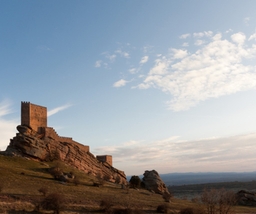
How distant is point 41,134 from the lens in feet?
203

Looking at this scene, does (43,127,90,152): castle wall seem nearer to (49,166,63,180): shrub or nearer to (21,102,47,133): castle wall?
(21,102,47,133): castle wall

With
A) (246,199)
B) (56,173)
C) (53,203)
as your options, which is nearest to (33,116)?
(56,173)

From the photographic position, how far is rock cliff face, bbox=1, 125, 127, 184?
55.0 m

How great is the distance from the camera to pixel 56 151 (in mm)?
58500

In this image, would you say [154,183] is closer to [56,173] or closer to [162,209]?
[56,173]

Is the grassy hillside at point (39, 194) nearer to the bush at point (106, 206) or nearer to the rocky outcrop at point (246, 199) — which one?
the bush at point (106, 206)

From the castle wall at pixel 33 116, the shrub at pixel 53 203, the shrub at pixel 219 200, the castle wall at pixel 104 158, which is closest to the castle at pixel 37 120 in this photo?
the castle wall at pixel 33 116

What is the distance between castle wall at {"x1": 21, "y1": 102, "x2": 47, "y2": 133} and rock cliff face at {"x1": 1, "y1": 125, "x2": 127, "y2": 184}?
61.4 inches

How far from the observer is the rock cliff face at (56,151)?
180 ft

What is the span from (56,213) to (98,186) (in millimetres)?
20113

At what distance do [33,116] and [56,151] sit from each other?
907cm

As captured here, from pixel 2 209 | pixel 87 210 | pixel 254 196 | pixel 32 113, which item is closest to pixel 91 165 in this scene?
pixel 32 113

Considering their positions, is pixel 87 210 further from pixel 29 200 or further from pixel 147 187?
pixel 147 187

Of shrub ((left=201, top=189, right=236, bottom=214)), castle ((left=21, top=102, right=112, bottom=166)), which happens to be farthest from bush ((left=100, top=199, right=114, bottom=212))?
castle ((left=21, top=102, right=112, bottom=166))
